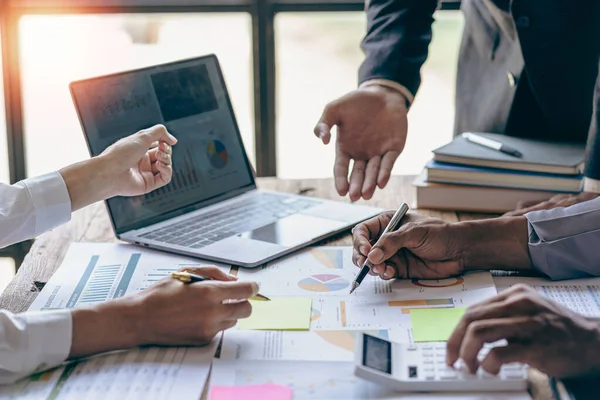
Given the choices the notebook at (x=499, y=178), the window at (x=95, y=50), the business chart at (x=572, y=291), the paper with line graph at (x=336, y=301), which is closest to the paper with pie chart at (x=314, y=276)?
the paper with line graph at (x=336, y=301)

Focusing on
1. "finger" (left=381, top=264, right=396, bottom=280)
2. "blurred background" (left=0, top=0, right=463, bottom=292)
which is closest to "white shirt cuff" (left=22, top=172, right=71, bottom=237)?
"finger" (left=381, top=264, right=396, bottom=280)

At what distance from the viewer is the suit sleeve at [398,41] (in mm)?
1820

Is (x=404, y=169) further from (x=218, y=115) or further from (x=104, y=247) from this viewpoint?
(x=104, y=247)

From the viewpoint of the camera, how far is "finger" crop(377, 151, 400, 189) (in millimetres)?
1594

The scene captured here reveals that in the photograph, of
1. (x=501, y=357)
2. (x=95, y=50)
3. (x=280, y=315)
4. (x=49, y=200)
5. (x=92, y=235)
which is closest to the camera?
(x=501, y=357)

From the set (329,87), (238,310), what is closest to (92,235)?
(238,310)

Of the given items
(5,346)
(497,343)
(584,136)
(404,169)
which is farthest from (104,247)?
(404,169)

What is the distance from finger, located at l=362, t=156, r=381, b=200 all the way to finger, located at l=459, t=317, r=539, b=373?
0.59 m

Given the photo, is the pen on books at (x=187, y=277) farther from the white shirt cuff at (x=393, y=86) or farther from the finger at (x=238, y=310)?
the white shirt cuff at (x=393, y=86)

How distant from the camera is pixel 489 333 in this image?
3.27 ft

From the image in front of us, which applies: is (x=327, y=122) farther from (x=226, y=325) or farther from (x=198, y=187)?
(x=226, y=325)

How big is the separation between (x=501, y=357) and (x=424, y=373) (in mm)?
93

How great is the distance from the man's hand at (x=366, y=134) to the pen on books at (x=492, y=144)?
0.53 ft


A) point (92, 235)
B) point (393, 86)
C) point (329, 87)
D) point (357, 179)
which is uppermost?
point (393, 86)
